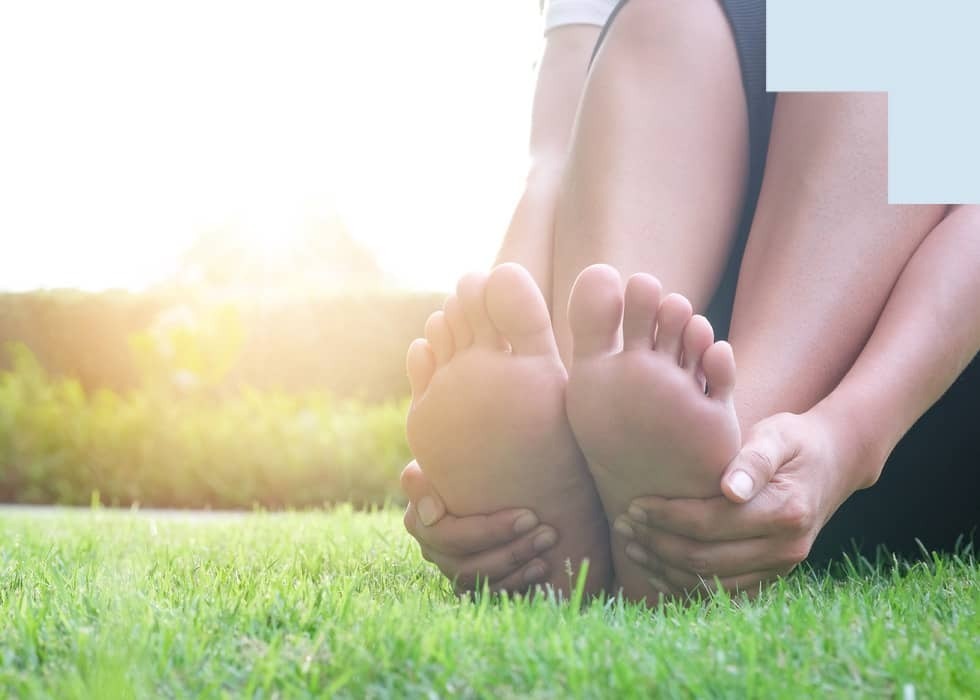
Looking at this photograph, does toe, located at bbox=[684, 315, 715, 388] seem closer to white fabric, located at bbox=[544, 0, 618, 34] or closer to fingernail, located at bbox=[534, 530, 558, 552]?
fingernail, located at bbox=[534, 530, 558, 552]

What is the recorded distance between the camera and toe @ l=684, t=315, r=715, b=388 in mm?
984

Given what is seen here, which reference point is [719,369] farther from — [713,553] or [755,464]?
[713,553]

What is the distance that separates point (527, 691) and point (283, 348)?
5.59 metres

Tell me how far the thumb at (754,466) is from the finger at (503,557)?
232 millimetres

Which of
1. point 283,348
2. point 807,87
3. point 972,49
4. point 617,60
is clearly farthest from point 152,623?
point 283,348

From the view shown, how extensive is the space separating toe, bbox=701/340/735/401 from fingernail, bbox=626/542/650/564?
0.22 metres

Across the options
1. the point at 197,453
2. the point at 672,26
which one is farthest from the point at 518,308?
the point at 197,453

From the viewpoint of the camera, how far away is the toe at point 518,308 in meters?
1.02

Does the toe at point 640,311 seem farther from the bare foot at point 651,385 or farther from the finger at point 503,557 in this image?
the finger at point 503,557

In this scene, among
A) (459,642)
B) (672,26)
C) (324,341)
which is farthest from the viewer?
(324,341)

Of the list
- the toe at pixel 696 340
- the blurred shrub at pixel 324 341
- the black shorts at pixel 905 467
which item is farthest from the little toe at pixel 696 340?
the blurred shrub at pixel 324 341

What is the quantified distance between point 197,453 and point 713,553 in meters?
3.98

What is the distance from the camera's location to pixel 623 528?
109 cm

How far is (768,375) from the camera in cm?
119
